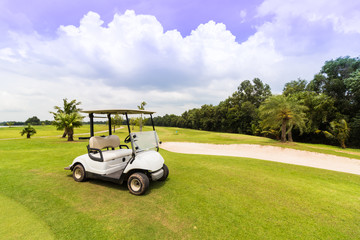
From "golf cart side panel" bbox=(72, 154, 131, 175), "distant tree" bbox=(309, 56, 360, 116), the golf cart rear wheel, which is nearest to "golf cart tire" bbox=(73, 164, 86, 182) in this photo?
"golf cart side panel" bbox=(72, 154, 131, 175)

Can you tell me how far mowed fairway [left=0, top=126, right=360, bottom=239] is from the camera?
317 centimetres

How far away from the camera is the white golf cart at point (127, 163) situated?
16.2ft

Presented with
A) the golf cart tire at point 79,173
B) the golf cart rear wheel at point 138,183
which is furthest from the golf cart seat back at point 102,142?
the golf cart rear wheel at point 138,183

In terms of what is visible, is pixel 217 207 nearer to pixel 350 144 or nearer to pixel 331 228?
pixel 331 228

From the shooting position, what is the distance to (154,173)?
204 inches

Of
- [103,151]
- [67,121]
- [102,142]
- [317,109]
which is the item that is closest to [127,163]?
[103,151]

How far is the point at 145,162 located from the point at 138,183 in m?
0.75

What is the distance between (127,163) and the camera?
5.32m

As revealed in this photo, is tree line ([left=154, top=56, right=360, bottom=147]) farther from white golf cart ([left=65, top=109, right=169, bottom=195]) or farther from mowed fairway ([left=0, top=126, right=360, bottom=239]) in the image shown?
white golf cart ([left=65, top=109, right=169, bottom=195])

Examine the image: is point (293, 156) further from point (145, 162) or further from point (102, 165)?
point (102, 165)

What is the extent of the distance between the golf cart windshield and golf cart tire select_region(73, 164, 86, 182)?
2.50m

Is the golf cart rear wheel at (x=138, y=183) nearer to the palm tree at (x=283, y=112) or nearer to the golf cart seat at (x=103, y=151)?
the golf cart seat at (x=103, y=151)

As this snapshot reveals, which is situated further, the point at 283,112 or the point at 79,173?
the point at 283,112

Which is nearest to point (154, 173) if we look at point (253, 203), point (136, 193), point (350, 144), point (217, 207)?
point (136, 193)
